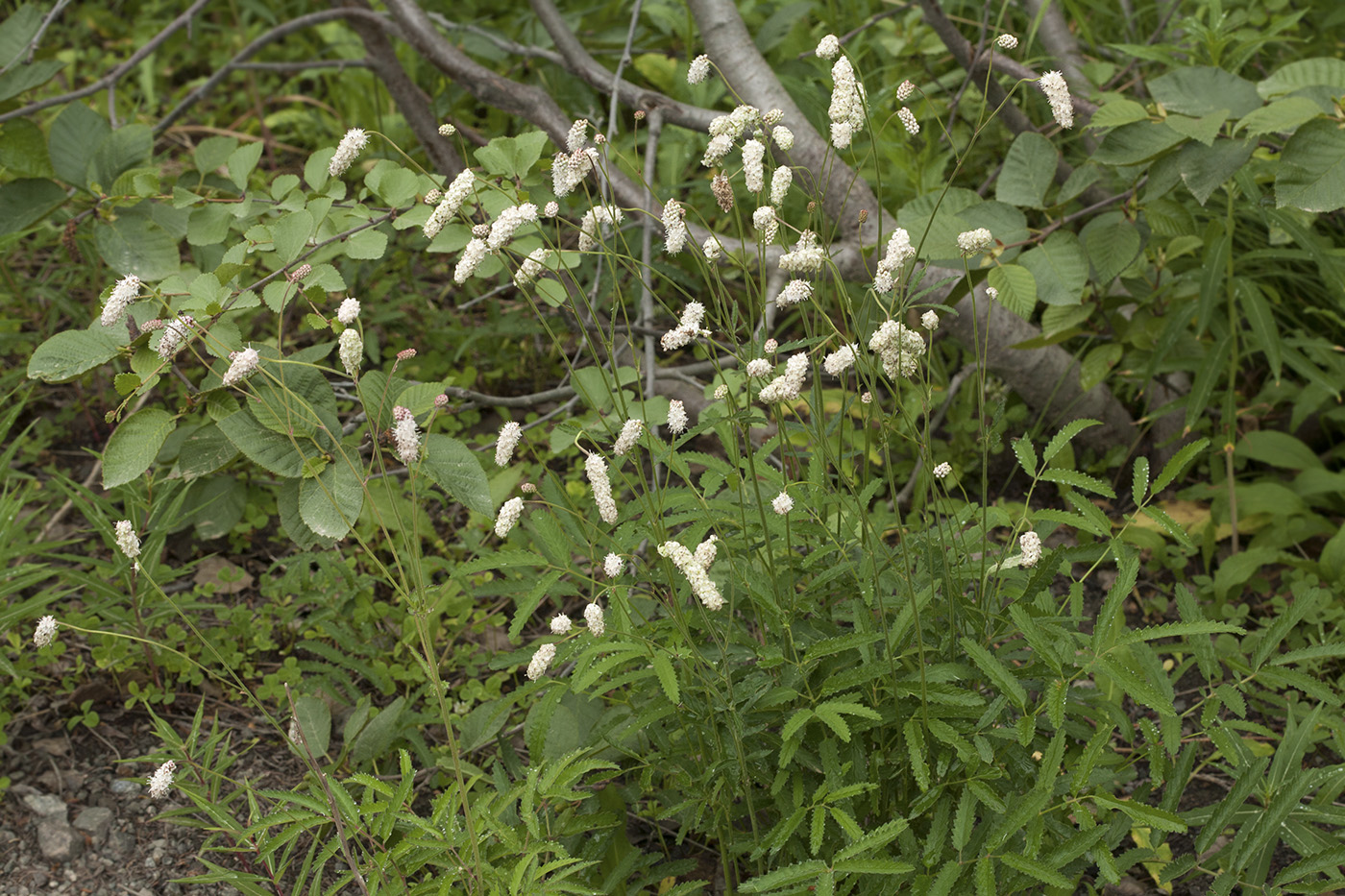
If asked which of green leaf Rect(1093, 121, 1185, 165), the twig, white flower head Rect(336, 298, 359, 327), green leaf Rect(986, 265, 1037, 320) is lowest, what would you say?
green leaf Rect(986, 265, 1037, 320)

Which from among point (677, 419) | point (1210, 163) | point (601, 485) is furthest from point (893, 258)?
point (1210, 163)

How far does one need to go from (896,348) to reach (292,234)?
3.69 ft

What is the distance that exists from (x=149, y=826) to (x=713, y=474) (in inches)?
47.9

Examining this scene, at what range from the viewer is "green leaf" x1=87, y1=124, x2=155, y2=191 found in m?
2.14

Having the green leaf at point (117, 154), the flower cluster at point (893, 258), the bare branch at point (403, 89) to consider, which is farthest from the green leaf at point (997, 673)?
the bare branch at point (403, 89)

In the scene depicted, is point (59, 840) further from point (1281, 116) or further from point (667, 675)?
point (1281, 116)

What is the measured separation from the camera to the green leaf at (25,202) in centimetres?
210

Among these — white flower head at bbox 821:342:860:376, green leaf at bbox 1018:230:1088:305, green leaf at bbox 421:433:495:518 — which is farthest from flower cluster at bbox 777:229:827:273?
green leaf at bbox 1018:230:1088:305

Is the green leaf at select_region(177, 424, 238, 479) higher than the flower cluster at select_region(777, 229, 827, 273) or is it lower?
lower

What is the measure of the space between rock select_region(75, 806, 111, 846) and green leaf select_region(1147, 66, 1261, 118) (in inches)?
93.0

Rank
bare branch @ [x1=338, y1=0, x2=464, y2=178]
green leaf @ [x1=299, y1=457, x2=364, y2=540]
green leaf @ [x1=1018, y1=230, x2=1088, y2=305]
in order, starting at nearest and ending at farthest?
green leaf @ [x1=299, y1=457, x2=364, y2=540], green leaf @ [x1=1018, y1=230, x2=1088, y2=305], bare branch @ [x1=338, y1=0, x2=464, y2=178]

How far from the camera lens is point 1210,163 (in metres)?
1.96

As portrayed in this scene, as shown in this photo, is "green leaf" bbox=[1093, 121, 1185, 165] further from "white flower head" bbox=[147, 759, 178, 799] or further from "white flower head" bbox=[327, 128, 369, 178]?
"white flower head" bbox=[147, 759, 178, 799]

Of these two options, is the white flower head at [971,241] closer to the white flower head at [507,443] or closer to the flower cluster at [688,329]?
the flower cluster at [688,329]
